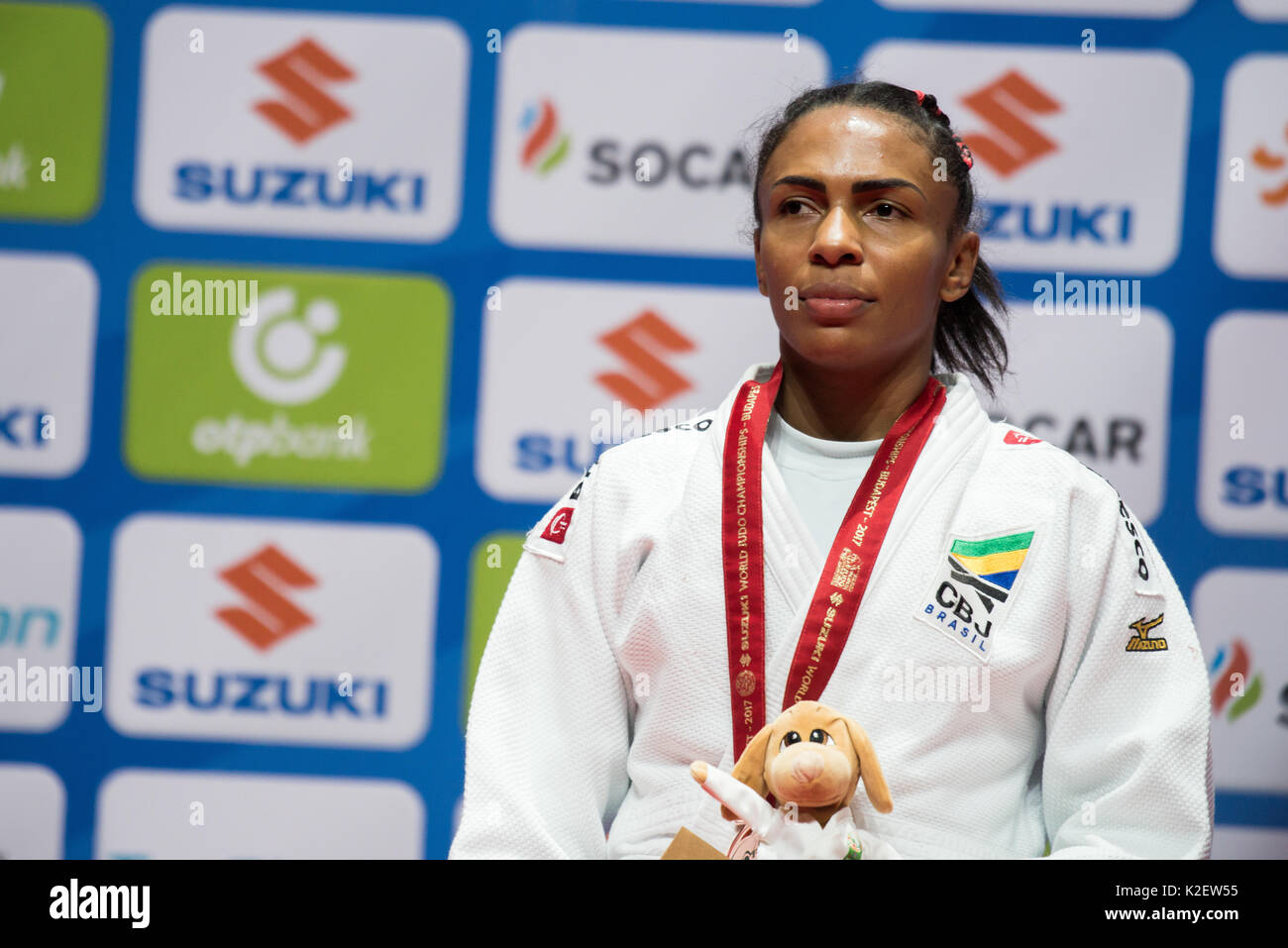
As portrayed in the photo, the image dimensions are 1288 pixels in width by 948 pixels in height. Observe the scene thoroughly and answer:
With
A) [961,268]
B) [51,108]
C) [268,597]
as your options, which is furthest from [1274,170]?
[51,108]

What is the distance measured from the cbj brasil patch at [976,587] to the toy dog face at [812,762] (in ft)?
0.67

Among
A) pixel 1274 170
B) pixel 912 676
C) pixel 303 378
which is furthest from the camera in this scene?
pixel 303 378

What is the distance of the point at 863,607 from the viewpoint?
1.60m

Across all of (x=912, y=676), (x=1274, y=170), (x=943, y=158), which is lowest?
(x=912, y=676)

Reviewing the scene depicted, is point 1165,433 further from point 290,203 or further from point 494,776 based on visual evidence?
point 290,203

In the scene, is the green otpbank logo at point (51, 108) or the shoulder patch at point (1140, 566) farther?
the green otpbank logo at point (51, 108)

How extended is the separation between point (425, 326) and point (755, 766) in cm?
147

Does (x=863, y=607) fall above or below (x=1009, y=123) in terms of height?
below

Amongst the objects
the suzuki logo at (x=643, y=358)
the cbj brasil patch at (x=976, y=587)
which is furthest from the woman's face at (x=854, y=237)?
the suzuki logo at (x=643, y=358)

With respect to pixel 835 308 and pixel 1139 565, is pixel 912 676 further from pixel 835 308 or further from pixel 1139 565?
pixel 835 308

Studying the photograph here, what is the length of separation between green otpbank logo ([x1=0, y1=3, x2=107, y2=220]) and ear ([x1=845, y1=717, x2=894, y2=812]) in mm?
2053

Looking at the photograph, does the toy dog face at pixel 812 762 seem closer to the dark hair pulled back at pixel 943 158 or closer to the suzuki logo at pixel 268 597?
the dark hair pulled back at pixel 943 158

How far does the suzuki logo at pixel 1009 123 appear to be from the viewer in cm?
259
